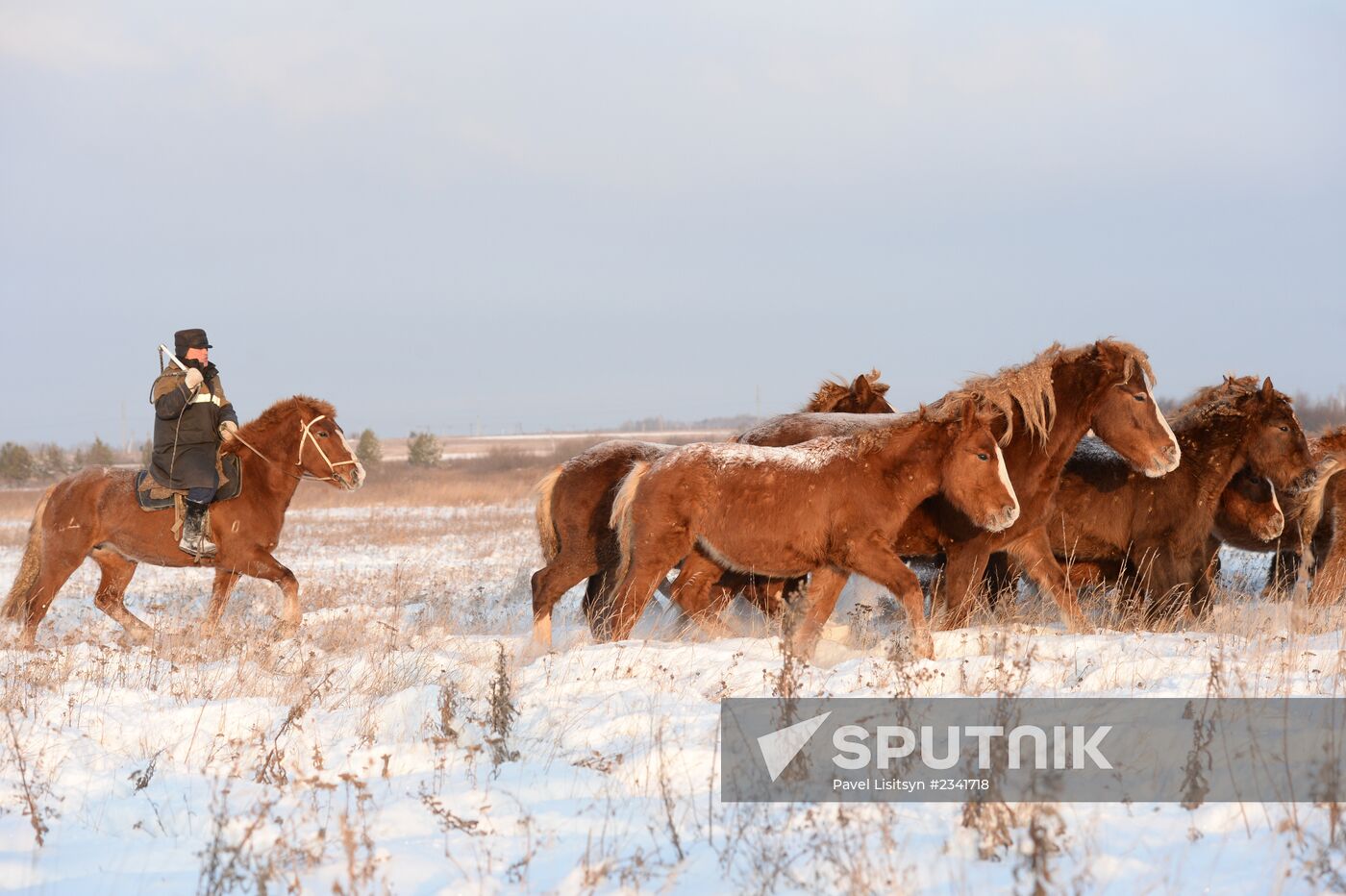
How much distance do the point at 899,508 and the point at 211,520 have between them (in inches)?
217

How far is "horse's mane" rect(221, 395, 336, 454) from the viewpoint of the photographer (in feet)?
31.2

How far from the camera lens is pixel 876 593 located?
33.4 feet

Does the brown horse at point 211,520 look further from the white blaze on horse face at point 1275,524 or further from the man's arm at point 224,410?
the white blaze on horse face at point 1275,524

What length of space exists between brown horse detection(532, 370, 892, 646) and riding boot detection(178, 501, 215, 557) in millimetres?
2701

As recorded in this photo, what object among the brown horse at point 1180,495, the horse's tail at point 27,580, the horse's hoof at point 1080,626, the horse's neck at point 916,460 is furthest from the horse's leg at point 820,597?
the horse's tail at point 27,580

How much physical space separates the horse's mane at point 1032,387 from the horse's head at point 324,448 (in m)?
4.97

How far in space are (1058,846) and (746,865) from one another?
1067 mm

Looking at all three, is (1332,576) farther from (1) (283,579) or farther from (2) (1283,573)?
(1) (283,579)

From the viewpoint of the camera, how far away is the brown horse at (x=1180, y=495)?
9047 millimetres

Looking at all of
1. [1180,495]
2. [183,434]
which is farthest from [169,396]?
[1180,495]

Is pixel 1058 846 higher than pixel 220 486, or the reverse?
pixel 220 486

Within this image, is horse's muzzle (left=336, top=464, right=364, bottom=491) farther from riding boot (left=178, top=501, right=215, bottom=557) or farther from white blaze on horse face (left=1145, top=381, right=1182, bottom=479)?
white blaze on horse face (left=1145, top=381, right=1182, bottom=479)

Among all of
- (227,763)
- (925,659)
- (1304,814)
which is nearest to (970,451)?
(925,659)

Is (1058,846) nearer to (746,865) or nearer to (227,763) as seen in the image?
(746,865)
